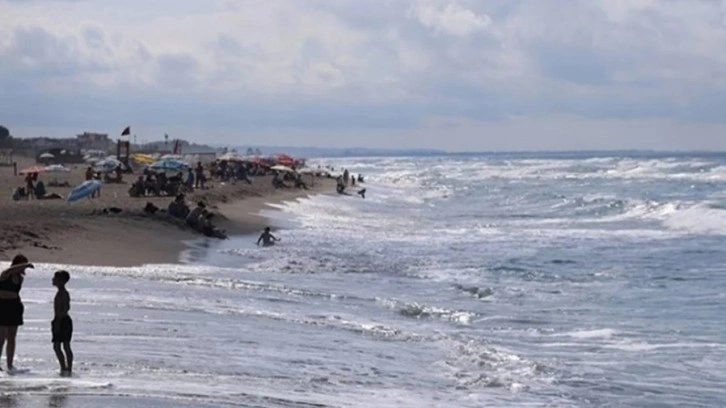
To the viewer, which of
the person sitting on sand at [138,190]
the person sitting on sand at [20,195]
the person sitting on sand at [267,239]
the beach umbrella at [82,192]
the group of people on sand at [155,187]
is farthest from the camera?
the group of people on sand at [155,187]

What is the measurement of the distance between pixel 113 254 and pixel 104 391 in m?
15.3

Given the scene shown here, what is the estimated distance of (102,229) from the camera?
30.2 metres

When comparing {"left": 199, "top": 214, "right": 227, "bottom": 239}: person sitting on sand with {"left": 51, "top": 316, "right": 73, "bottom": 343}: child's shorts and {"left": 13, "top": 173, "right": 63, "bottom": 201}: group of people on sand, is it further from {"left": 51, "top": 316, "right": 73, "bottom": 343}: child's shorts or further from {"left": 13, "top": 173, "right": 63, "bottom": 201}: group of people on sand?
{"left": 51, "top": 316, "right": 73, "bottom": 343}: child's shorts

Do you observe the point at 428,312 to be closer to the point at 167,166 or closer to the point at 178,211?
the point at 178,211

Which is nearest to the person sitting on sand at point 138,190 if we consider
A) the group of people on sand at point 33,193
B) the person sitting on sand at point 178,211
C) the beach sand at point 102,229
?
the beach sand at point 102,229

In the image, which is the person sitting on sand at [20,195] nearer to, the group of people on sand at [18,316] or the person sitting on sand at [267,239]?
the person sitting on sand at [267,239]

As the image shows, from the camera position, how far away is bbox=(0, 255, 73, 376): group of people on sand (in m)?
12.4

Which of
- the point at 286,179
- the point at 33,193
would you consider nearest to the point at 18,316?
the point at 33,193

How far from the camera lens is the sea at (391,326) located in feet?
43.0

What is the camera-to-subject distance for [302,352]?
1553cm

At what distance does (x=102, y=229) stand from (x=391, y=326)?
13157 mm

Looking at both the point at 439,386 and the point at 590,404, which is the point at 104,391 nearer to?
the point at 439,386

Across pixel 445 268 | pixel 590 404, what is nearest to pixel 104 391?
pixel 590 404

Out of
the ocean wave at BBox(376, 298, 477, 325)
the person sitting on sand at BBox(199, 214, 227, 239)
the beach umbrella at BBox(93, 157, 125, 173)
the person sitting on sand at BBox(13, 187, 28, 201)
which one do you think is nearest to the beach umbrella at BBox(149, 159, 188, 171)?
the beach umbrella at BBox(93, 157, 125, 173)
